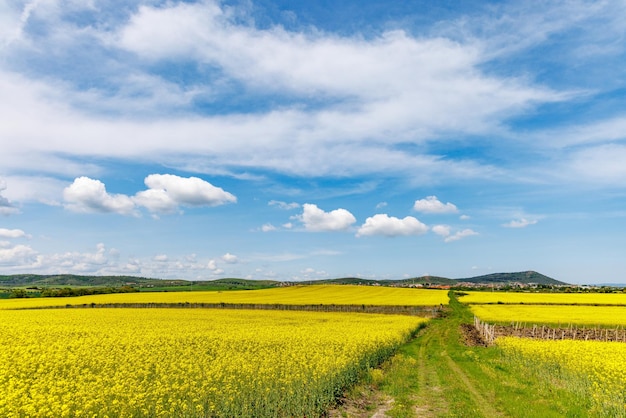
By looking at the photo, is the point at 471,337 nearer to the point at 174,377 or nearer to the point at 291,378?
the point at 291,378

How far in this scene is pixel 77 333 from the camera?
26000 millimetres

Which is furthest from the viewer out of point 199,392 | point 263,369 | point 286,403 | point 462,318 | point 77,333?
point 462,318

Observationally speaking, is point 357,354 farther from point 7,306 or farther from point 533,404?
point 7,306

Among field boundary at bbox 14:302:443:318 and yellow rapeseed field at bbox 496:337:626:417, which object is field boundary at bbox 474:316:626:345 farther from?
field boundary at bbox 14:302:443:318

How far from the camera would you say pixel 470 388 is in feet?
58.3

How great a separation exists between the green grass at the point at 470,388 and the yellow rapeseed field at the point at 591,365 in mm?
574

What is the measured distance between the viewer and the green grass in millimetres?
14500

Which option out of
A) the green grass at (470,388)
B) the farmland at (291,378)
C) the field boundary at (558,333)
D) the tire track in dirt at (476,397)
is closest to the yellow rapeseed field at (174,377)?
the farmland at (291,378)

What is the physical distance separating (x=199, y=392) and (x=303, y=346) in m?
9.86

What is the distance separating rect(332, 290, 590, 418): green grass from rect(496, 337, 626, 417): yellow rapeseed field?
57cm

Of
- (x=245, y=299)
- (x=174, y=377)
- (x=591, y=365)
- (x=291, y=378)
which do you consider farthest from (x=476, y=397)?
(x=245, y=299)

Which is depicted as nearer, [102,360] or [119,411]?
[119,411]

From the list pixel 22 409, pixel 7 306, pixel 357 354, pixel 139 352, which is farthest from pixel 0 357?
pixel 7 306

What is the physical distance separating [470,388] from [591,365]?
618cm
